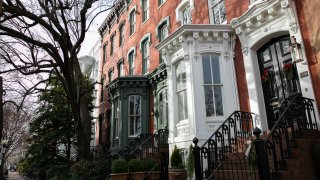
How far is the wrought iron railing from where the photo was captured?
580 cm

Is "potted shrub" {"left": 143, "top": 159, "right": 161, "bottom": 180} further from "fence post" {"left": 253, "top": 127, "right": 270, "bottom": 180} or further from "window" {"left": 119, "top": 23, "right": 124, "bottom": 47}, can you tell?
"window" {"left": 119, "top": 23, "right": 124, "bottom": 47}

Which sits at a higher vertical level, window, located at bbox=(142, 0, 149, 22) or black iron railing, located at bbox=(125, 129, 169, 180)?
window, located at bbox=(142, 0, 149, 22)

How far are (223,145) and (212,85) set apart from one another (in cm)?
263

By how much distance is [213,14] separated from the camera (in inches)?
471

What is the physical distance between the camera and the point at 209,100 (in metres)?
9.77

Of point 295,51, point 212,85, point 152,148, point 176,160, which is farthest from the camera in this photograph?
point 152,148

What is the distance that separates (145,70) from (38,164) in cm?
914

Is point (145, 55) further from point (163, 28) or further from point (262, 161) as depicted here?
point (262, 161)

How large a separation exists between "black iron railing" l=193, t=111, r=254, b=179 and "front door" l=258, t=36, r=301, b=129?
76 centimetres

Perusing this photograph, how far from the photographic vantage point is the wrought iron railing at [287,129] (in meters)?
5.80

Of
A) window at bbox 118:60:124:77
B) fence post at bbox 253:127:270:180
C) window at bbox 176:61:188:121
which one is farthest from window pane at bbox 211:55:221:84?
window at bbox 118:60:124:77

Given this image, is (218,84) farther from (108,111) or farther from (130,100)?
(108,111)

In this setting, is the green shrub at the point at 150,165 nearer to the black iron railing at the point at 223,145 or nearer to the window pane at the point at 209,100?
the black iron railing at the point at 223,145

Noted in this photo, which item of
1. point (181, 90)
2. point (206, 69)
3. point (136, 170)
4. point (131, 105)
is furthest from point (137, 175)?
point (131, 105)
